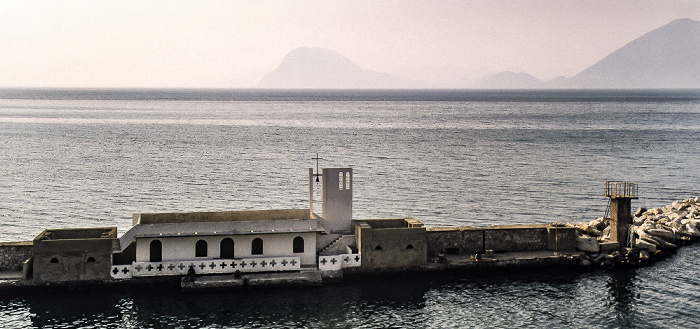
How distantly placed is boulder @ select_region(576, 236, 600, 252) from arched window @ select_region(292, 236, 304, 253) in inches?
561

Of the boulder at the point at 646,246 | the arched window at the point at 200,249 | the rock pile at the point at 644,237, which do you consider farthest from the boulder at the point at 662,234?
the arched window at the point at 200,249

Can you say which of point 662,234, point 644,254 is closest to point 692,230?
point 662,234

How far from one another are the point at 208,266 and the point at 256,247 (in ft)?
7.37

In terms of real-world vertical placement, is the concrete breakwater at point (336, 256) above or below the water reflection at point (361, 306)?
above

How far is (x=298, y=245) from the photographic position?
34.2m

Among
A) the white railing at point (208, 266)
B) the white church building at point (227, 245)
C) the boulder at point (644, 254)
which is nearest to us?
the white railing at point (208, 266)

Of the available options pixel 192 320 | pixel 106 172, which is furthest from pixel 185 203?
pixel 192 320

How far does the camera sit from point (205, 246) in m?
33.4

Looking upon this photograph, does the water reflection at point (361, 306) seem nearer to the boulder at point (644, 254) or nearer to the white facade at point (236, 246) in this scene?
the white facade at point (236, 246)

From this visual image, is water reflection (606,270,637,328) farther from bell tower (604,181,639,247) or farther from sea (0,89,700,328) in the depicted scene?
bell tower (604,181,639,247)

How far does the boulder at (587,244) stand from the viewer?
38188mm

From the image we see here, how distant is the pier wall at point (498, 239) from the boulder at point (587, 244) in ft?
0.96

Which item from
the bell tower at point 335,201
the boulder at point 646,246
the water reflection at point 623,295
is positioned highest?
the bell tower at point 335,201

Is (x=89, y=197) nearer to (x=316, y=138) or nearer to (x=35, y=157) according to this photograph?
(x=35, y=157)
